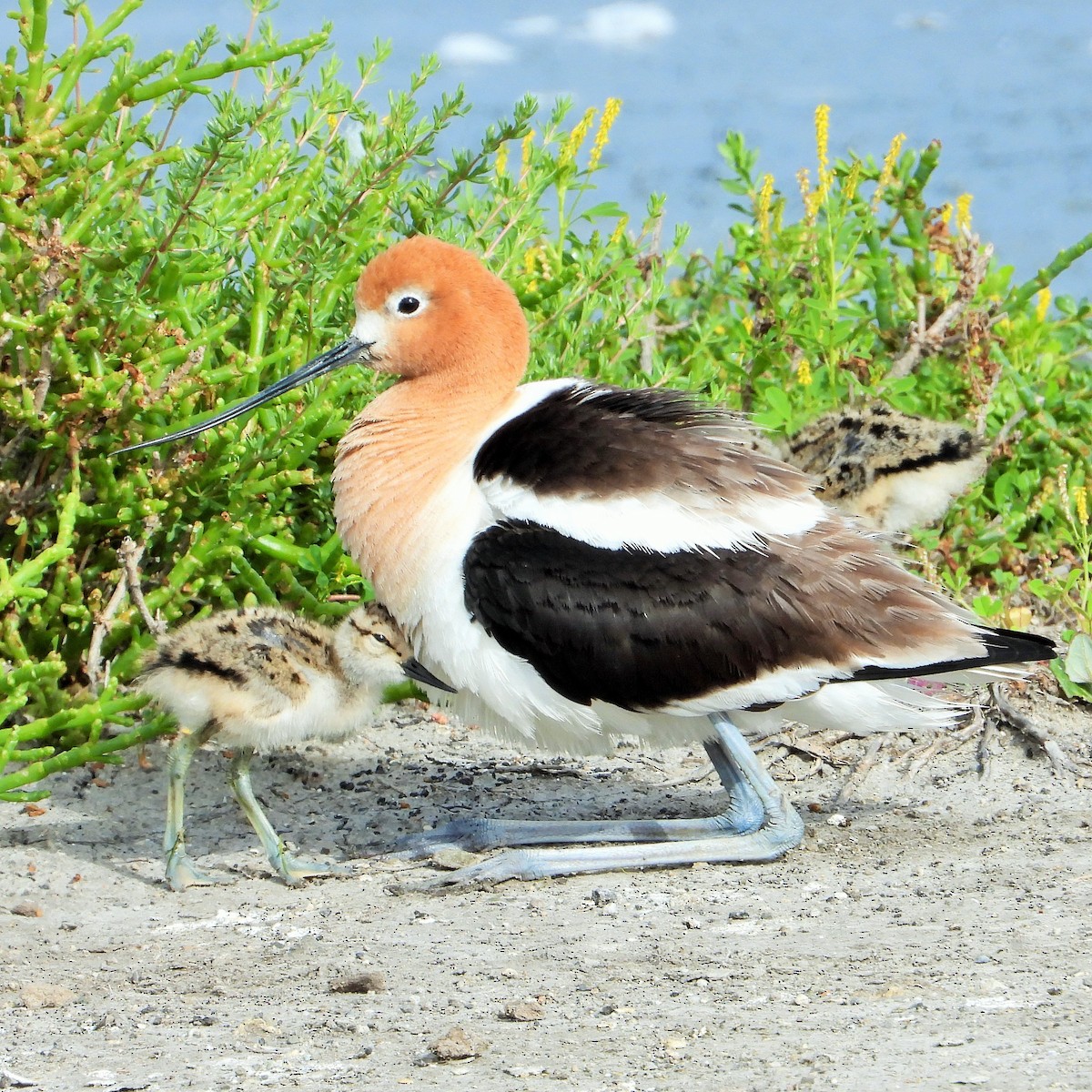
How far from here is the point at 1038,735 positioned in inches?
209

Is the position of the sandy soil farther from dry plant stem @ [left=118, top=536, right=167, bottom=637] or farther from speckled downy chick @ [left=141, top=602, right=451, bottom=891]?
dry plant stem @ [left=118, top=536, right=167, bottom=637]

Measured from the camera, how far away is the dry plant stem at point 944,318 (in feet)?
22.4

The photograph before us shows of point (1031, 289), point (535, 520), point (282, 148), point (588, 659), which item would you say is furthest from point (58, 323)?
point (1031, 289)

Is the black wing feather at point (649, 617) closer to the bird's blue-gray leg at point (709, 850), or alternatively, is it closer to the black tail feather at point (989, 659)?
the black tail feather at point (989, 659)

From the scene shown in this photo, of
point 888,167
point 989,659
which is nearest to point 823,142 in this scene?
point 888,167

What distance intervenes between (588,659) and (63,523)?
5.55 feet

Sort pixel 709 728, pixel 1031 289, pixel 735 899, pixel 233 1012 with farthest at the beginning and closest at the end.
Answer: pixel 1031 289
pixel 709 728
pixel 735 899
pixel 233 1012

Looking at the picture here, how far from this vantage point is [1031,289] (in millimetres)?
6996

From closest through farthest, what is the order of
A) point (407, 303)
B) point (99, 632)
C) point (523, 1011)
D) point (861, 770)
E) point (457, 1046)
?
point (457, 1046) < point (523, 1011) < point (407, 303) < point (99, 632) < point (861, 770)

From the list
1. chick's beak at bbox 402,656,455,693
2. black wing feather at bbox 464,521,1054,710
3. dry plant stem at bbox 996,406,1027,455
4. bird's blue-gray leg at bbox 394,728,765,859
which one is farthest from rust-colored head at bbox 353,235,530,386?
dry plant stem at bbox 996,406,1027,455

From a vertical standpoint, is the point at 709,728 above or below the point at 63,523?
below

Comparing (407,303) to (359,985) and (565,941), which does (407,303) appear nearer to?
(565,941)

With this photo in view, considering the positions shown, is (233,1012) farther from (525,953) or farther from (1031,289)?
(1031,289)

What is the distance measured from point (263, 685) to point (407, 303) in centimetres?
124
